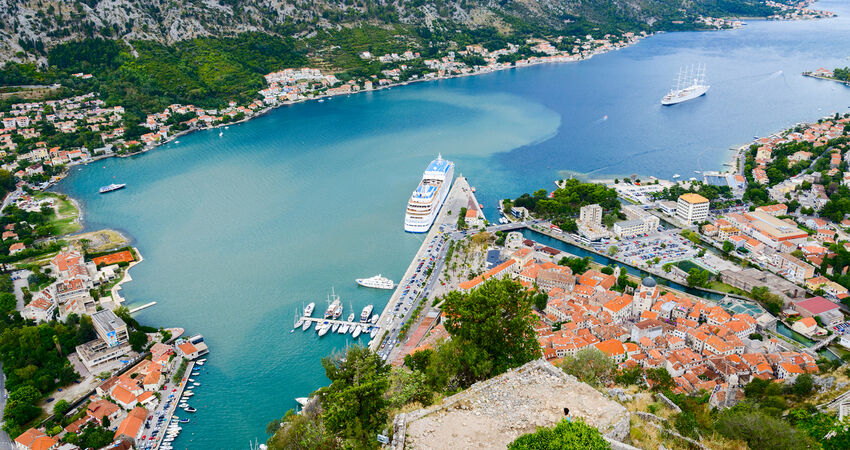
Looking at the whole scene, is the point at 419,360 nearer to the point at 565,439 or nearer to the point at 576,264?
the point at 565,439

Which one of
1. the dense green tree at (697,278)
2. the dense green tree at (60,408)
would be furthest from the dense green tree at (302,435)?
the dense green tree at (697,278)

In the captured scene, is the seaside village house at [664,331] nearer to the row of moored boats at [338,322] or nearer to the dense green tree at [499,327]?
the row of moored boats at [338,322]

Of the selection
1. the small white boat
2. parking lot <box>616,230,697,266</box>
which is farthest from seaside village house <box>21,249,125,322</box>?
parking lot <box>616,230,697,266</box>

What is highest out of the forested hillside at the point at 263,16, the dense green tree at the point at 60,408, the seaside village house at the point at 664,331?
the forested hillside at the point at 263,16

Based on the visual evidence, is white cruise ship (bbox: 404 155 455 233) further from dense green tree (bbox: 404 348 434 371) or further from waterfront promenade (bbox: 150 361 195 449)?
dense green tree (bbox: 404 348 434 371)

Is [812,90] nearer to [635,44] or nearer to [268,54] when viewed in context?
[635,44]

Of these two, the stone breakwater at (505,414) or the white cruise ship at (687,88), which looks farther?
the white cruise ship at (687,88)
